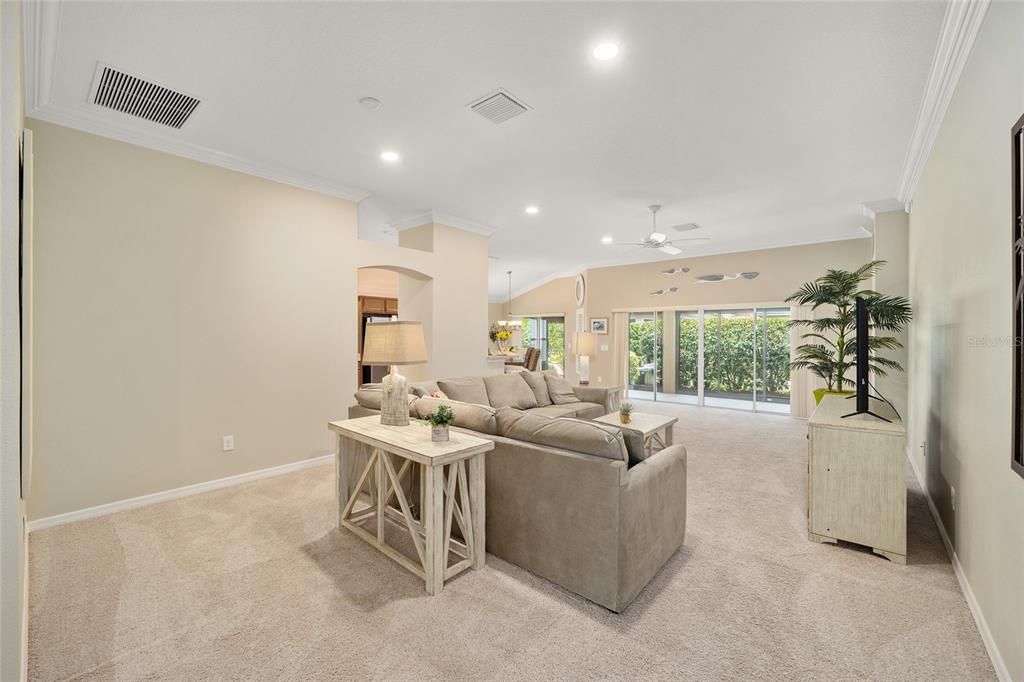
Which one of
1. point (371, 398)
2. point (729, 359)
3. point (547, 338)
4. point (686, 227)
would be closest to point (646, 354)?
point (729, 359)

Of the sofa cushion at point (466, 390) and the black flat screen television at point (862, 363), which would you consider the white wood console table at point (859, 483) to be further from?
the sofa cushion at point (466, 390)

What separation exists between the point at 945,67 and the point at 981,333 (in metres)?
1.62

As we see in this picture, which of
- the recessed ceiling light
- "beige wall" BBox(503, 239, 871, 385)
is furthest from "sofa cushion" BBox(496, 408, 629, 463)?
"beige wall" BBox(503, 239, 871, 385)

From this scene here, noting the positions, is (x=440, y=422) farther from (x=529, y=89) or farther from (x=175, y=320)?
(x=175, y=320)

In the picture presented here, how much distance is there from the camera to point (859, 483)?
8.75 ft

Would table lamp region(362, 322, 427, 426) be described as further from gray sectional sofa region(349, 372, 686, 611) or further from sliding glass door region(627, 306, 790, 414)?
sliding glass door region(627, 306, 790, 414)

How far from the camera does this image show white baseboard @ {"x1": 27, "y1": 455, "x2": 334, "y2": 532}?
3.07 m

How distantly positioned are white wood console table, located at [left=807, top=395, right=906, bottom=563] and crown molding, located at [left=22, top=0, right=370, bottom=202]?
4660 mm

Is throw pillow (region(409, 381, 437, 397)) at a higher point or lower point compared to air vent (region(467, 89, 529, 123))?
lower

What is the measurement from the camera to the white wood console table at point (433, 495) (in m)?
2.25

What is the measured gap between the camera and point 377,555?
2.65 m

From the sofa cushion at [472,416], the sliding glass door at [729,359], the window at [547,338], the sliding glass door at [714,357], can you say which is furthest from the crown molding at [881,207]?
the window at [547,338]

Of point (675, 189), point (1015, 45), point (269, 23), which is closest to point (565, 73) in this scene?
point (269, 23)

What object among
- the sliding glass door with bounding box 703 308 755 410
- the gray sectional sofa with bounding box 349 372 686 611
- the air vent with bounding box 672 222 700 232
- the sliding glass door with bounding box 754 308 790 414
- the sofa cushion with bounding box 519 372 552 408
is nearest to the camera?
the gray sectional sofa with bounding box 349 372 686 611
